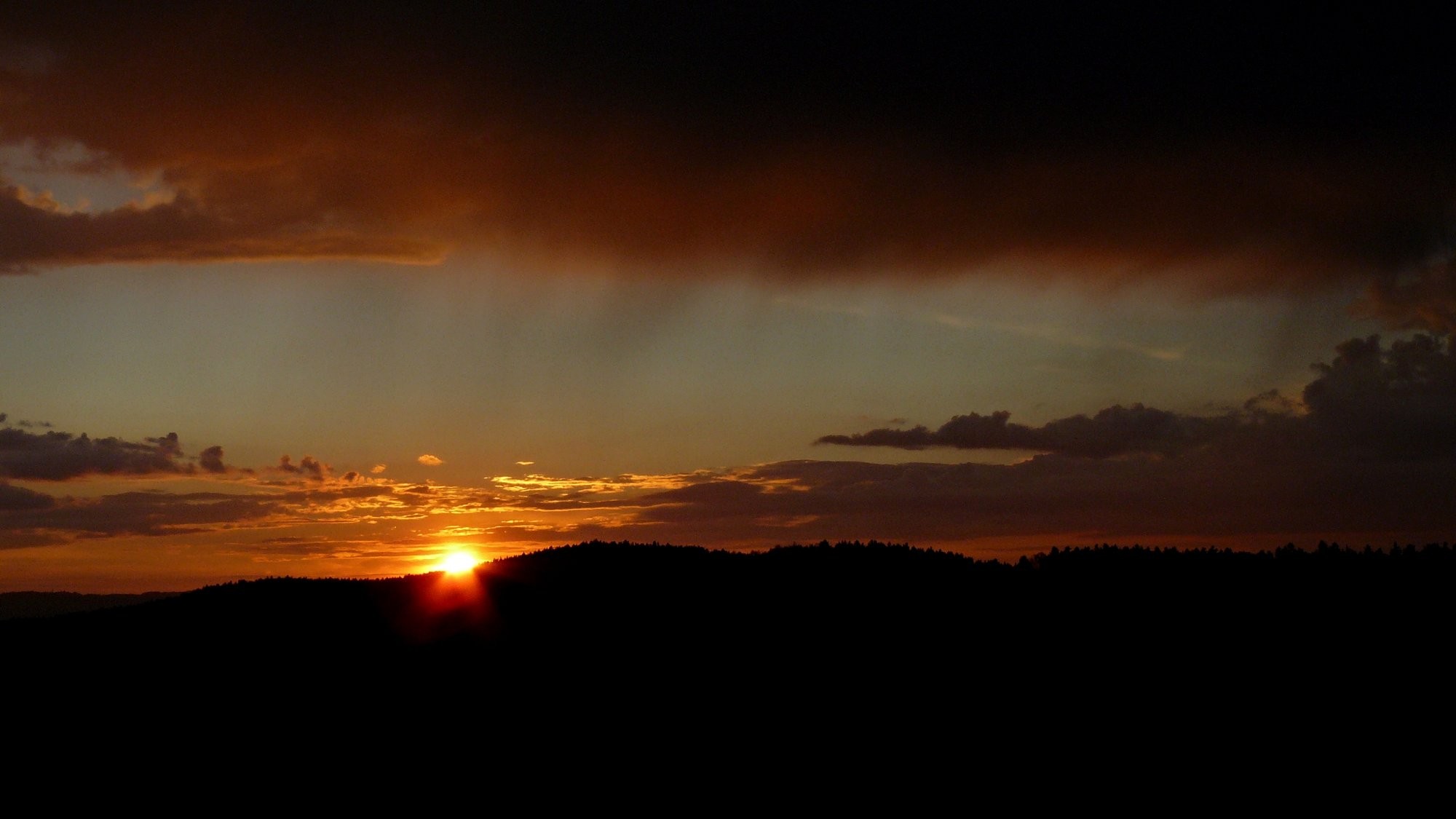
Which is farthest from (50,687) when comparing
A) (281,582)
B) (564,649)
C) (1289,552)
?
(1289,552)

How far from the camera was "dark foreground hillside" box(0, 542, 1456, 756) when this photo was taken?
2497cm

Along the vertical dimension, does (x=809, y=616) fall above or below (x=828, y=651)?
above

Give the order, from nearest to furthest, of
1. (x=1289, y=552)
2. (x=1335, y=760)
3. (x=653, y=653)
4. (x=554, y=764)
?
(x=1335, y=760)
(x=554, y=764)
(x=653, y=653)
(x=1289, y=552)

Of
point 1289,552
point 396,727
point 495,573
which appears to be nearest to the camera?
point 396,727

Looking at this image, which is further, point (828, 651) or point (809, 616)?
point (809, 616)

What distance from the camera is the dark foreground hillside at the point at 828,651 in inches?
983

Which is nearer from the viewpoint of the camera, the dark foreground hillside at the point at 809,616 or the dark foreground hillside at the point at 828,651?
the dark foreground hillside at the point at 828,651

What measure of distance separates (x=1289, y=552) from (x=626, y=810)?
21030 millimetres

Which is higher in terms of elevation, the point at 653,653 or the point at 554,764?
the point at 653,653

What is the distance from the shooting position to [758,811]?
2256 centimetres

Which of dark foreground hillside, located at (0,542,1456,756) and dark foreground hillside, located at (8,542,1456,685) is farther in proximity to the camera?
dark foreground hillside, located at (8,542,1456,685)

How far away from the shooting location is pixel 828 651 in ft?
96.3

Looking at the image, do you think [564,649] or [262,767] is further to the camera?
[564,649]

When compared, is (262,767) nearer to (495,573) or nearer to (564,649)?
(564,649)
